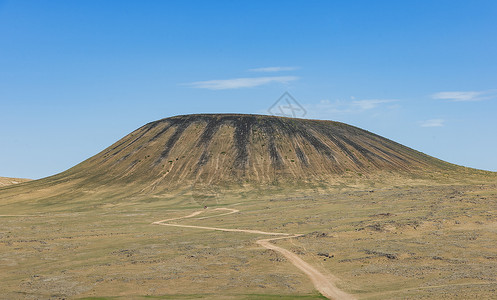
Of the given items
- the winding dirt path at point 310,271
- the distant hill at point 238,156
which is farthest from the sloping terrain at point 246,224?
the distant hill at point 238,156

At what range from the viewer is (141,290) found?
43.6 meters

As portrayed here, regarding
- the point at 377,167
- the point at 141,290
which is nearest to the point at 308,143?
the point at 377,167

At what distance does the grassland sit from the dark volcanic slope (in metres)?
46.7

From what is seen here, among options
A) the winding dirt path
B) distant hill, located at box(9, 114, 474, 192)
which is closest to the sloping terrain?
the winding dirt path

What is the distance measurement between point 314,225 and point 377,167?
92922 mm

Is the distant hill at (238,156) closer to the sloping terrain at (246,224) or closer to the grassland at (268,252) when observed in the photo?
the sloping terrain at (246,224)

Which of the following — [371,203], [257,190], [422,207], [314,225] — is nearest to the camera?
[314,225]

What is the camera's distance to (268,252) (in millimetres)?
57406

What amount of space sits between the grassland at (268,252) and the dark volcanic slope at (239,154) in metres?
46.7

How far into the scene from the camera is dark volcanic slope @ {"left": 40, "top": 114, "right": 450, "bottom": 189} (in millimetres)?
153375

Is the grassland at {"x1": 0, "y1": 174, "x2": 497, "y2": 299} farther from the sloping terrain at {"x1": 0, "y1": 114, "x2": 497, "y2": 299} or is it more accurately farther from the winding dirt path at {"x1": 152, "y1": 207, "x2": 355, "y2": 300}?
the winding dirt path at {"x1": 152, "y1": 207, "x2": 355, "y2": 300}

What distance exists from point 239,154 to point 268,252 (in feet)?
360

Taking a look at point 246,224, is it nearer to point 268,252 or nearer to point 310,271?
point 268,252

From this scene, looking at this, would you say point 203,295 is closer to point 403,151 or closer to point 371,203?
A: point 371,203
